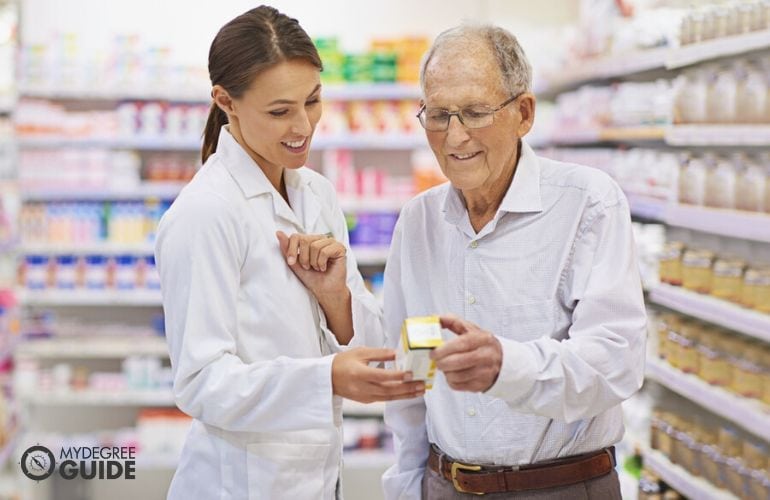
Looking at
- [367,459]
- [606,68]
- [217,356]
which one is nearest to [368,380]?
[217,356]

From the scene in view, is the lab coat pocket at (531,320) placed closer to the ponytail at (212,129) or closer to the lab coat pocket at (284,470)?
the lab coat pocket at (284,470)

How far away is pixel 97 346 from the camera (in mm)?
6461

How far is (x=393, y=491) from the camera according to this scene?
7.77 feet

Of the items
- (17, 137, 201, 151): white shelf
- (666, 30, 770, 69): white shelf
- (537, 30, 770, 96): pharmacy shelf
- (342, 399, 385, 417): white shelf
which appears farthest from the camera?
(342, 399, 385, 417): white shelf

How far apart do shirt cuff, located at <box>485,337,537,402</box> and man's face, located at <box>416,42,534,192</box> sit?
15.7 inches

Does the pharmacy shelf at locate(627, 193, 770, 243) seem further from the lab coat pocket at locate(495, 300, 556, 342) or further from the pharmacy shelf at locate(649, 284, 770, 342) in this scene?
the lab coat pocket at locate(495, 300, 556, 342)

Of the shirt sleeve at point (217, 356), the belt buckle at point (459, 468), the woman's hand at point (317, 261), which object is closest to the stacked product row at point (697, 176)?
the belt buckle at point (459, 468)

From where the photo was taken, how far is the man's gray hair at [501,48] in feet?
6.61

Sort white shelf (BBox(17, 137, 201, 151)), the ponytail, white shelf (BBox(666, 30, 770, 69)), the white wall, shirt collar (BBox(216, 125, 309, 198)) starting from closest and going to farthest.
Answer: shirt collar (BBox(216, 125, 309, 198)) → the ponytail → white shelf (BBox(666, 30, 770, 69)) → white shelf (BBox(17, 137, 201, 151)) → the white wall

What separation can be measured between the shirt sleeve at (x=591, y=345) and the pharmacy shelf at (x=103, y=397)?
15.5ft

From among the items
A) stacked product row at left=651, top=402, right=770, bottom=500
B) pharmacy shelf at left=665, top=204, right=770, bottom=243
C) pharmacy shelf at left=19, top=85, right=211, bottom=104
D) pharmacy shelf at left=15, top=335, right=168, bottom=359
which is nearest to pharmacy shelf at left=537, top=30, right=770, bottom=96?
pharmacy shelf at left=665, top=204, right=770, bottom=243

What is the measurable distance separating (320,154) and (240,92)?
4878 mm

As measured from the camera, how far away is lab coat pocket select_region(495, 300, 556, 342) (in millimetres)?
2066

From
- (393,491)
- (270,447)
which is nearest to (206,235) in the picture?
(270,447)
